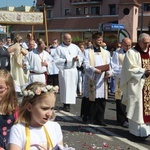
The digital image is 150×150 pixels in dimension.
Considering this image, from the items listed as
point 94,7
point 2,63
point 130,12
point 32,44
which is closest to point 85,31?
point 94,7

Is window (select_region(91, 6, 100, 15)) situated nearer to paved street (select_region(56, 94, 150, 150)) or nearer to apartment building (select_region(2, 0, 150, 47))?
apartment building (select_region(2, 0, 150, 47))

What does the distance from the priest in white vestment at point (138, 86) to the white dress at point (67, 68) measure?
9.03 feet

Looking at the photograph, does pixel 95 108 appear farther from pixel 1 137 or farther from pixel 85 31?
pixel 85 31

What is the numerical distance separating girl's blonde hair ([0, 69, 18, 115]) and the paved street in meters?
2.63

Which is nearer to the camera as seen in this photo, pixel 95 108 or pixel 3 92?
pixel 3 92

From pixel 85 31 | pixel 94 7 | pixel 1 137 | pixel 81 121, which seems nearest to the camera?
pixel 1 137

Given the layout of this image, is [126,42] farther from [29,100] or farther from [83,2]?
[83,2]

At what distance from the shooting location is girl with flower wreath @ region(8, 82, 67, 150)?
111 inches

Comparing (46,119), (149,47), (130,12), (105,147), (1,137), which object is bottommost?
(105,147)

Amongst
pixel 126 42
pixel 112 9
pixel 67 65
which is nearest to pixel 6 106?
pixel 126 42

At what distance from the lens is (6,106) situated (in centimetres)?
343

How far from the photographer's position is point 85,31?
4816 cm

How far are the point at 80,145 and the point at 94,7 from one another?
157 feet

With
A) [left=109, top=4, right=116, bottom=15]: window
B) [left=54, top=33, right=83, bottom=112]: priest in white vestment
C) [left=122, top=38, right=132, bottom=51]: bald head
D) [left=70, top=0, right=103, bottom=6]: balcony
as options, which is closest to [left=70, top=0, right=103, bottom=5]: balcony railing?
[left=70, top=0, right=103, bottom=6]: balcony
